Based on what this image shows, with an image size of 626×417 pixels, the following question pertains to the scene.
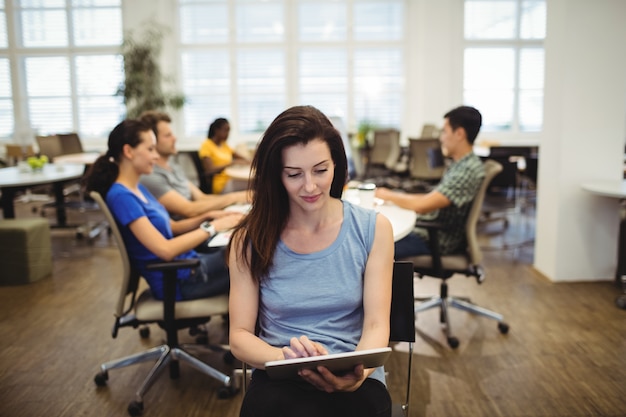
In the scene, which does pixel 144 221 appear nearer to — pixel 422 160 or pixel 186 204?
pixel 186 204

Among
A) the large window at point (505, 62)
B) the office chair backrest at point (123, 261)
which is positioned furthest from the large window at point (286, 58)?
the office chair backrest at point (123, 261)

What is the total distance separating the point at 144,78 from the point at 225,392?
7467 mm

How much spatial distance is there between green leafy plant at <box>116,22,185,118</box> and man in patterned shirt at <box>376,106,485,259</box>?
6818 millimetres

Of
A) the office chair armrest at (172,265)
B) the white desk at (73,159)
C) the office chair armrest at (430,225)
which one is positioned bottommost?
the office chair armrest at (172,265)

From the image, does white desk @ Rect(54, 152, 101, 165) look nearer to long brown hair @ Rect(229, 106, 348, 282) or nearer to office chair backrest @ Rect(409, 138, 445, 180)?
office chair backrest @ Rect(409, 138, 445, 180)

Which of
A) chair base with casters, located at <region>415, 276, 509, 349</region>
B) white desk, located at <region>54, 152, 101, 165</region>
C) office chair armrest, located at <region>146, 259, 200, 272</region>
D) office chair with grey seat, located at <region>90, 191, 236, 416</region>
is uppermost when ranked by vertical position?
white desk, located at <region>54, 152, 101, 165</region>

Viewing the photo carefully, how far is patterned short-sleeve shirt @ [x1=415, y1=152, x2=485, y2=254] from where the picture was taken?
Answer: 132 inches

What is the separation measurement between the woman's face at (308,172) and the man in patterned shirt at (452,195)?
166 centimetres

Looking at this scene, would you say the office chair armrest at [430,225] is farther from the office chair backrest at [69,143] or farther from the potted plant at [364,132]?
the potted plant at [364,132]

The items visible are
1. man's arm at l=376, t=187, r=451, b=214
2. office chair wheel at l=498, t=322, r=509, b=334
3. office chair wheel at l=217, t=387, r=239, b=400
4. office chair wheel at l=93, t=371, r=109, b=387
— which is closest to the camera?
office chair wheel at l=217, t=387, r=239, b=400

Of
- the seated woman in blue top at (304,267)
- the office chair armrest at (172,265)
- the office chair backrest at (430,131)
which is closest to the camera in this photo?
the seated woman in blue top at (304,267)

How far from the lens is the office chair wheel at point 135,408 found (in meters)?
2.66

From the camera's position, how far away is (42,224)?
16.4 ft

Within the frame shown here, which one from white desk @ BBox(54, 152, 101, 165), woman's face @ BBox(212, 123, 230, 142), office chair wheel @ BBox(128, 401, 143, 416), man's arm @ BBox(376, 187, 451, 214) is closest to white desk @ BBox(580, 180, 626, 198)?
man's arm @ BBox(376, 187, 451, 214)
